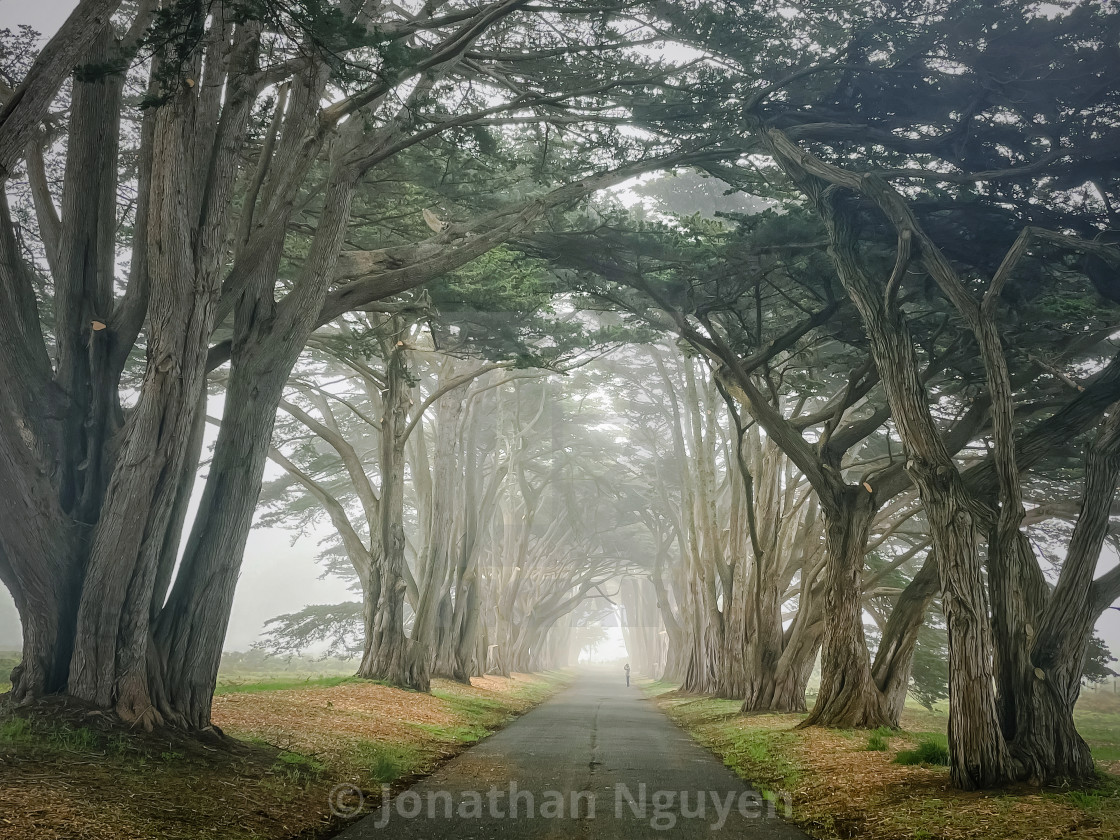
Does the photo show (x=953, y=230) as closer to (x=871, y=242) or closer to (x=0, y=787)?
(x=871, y=242)

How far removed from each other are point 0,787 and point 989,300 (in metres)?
7.18

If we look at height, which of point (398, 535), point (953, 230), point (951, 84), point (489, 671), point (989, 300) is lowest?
point (489, 671)

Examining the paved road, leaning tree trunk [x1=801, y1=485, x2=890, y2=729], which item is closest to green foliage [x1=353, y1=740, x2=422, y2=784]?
the paved road

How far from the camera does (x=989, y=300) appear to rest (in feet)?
20.4

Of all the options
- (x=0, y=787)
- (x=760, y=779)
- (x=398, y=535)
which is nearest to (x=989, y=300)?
(x=760, y=779)

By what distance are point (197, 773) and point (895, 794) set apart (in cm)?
470

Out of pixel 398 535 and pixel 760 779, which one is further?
pixel 398 535

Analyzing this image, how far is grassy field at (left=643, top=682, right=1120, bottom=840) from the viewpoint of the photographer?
440cm

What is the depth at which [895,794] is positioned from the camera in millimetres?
5504

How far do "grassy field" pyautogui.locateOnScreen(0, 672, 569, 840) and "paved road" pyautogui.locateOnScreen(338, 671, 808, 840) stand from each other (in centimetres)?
36

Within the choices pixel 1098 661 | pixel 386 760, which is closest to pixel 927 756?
pixel 386 760

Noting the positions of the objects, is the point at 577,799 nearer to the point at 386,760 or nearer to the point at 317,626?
the point at 386,760

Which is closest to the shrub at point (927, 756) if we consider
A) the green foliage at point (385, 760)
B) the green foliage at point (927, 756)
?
the green foliage at point (927, 756)

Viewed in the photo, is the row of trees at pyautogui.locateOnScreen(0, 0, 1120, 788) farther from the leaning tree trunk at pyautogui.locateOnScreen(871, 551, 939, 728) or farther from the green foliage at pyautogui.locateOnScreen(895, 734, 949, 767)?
the green foliage at pyautogui.locateOnScreen(895, 734, 949, 767)
